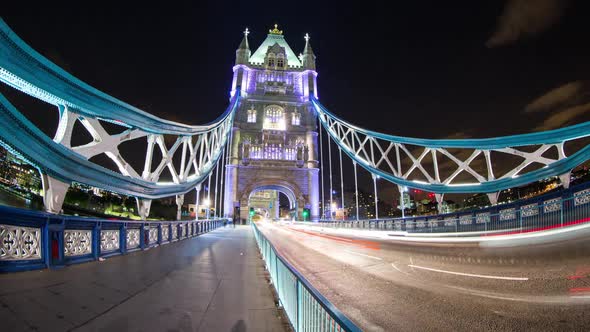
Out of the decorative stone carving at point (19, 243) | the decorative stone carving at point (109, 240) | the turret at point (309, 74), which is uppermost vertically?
the turret at point (309, 74)

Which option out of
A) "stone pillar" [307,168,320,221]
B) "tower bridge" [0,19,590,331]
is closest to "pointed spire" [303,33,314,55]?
"stone pillar" [307,168,320,221]

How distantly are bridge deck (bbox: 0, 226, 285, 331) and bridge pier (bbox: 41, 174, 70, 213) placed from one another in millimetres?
3456

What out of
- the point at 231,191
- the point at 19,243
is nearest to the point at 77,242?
the point at 19,243

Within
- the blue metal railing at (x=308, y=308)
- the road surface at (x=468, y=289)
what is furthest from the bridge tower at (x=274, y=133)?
the blue metal railing at (x=308, y=308)

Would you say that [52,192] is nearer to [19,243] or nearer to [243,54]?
[19,243]

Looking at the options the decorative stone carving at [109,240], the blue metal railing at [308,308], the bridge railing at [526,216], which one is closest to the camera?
the blue metal railing at [308,308]

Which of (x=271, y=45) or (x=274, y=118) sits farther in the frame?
(x=271, y=45)

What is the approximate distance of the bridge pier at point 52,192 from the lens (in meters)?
9.07

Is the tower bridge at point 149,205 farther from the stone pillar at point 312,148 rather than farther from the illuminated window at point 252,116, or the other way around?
the illuminated window at point 252,116

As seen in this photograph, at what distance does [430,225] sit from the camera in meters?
19.4

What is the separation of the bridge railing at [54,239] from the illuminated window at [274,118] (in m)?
49.0

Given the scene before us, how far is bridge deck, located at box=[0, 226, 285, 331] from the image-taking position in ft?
12.2

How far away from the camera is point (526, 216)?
12.3 metres

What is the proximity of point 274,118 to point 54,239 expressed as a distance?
53.8 metres
